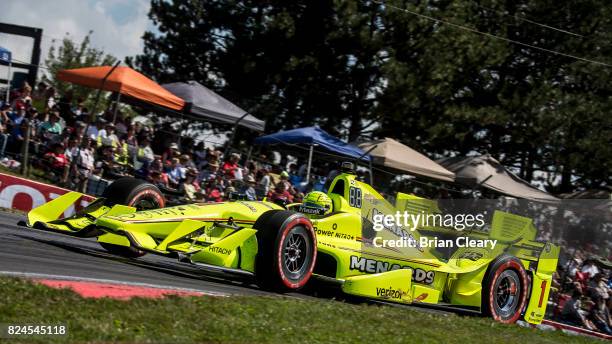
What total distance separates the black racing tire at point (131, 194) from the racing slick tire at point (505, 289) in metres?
4.30

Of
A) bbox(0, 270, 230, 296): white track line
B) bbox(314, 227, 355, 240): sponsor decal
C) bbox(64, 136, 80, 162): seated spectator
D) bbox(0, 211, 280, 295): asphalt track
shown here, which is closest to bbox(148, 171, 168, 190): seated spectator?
bbox(64, 136, 80, 162): seated spectator

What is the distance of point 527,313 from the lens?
1109cm

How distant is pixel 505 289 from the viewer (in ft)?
35.4

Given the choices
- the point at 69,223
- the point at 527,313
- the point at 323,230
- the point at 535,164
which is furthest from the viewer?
Answer: the point at 535,164

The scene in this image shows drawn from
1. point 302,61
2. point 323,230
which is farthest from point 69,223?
point 302,61

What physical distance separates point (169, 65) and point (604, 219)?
13.3 meters

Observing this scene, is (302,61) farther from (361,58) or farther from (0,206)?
(0,206)

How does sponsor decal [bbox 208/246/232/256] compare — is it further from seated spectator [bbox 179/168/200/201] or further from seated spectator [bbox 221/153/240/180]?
seated spectator [bbox 221/153/240/180]

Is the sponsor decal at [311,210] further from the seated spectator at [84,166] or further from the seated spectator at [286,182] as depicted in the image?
the seated spectator at [84,166]

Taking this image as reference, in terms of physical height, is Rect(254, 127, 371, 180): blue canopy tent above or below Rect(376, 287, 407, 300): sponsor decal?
above

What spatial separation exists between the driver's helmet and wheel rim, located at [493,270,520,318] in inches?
97.4

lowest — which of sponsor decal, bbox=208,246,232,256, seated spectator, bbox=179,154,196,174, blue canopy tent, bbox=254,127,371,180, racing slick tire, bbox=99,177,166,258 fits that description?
sponsor decal, bbox=208,246,232,256

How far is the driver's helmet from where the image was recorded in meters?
10.1

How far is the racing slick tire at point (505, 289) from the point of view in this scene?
10469 mm
